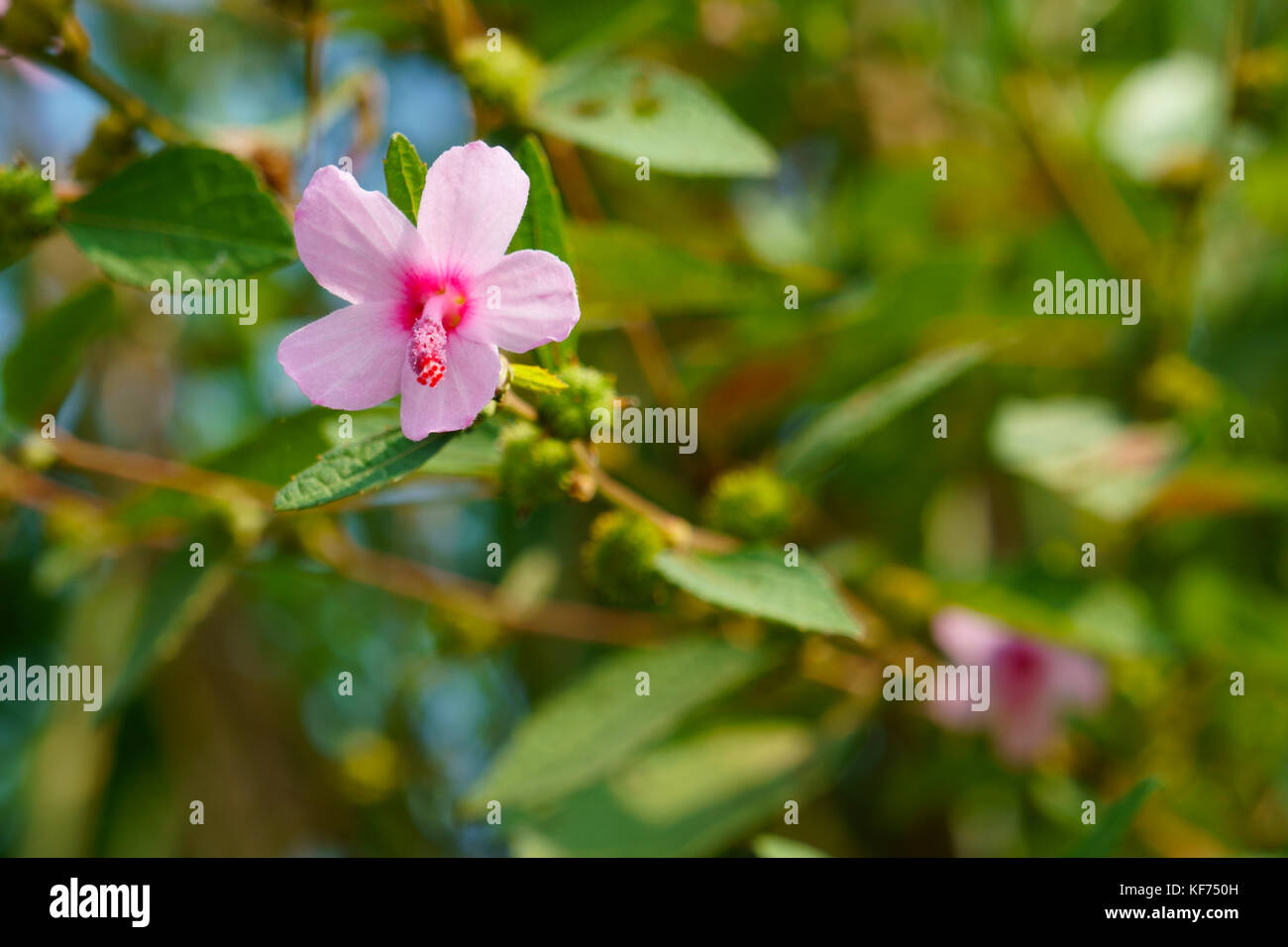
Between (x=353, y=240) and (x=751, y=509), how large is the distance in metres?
0.65

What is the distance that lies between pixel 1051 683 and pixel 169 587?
1406mm

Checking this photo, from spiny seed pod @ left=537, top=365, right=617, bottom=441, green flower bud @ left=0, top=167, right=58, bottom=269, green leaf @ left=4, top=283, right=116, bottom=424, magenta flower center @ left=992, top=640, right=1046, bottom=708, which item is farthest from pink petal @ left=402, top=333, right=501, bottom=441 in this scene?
magenta flower center @ left=992, top=640, right=1046, bottom=708

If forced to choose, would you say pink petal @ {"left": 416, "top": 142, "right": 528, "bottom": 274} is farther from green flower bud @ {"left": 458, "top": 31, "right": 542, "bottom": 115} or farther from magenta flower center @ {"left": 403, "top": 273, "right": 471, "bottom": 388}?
green flower bud @ {"left": 458, "top": 31, "right": 542, "bottom": 115}

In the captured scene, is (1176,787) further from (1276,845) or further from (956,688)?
(956,688)

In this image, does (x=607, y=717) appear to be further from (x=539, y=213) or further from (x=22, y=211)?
(x=22, y=211)

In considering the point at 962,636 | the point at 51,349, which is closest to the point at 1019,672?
the point at 962,636

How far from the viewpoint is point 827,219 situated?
2.36 m

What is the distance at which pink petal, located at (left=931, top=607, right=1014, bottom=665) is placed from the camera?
1805mm

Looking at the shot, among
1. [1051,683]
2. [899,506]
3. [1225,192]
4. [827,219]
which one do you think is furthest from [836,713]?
[1225,192]

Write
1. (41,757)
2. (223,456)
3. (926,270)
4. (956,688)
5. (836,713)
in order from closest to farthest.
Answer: (223,456)
(926,270)
(956,688)
(836,713)
(41,757)

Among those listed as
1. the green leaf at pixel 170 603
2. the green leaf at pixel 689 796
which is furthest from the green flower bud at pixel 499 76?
the green leaf at pixel 689 796

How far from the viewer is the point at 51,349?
Answer: 1521 millimetres

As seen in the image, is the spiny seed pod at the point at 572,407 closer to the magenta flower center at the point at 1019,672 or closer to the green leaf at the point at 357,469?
the green leaf at the point at 357,469

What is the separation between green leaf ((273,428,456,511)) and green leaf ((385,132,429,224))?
0.20m
